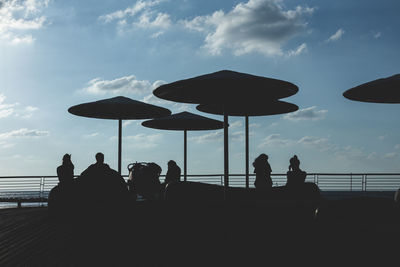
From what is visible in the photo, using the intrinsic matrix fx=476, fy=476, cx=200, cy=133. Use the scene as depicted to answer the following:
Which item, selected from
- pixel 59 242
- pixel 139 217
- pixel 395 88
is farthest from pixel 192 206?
pixel 395 88

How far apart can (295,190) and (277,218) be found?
6.66ft

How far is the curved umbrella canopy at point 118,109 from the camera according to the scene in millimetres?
9344

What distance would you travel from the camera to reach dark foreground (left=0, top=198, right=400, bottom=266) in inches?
154

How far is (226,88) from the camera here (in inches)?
259

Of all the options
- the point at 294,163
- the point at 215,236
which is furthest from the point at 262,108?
the point at 215,236

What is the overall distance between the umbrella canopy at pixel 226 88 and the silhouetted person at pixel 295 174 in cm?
187

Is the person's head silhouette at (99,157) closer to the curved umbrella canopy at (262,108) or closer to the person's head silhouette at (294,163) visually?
the curved umbrella canopy at (262,108)

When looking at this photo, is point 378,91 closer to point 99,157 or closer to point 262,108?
point 262,108

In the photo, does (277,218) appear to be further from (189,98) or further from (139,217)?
(189,98)

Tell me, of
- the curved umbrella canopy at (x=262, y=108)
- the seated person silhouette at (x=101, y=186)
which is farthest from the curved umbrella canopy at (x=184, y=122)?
the seated person silhouette at (x=101, y=186)

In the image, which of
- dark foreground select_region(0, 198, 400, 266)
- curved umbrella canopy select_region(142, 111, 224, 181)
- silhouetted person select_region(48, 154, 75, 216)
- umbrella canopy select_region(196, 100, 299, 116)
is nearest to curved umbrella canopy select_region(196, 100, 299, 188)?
umbrella canopy select_region(196, 100, 299, 116)

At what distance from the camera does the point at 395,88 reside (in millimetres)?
7508

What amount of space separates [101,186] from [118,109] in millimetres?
3154

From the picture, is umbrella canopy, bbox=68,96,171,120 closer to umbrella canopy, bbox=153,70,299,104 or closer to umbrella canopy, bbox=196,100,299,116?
umbrella canopy, bbox=196,100,299,116
